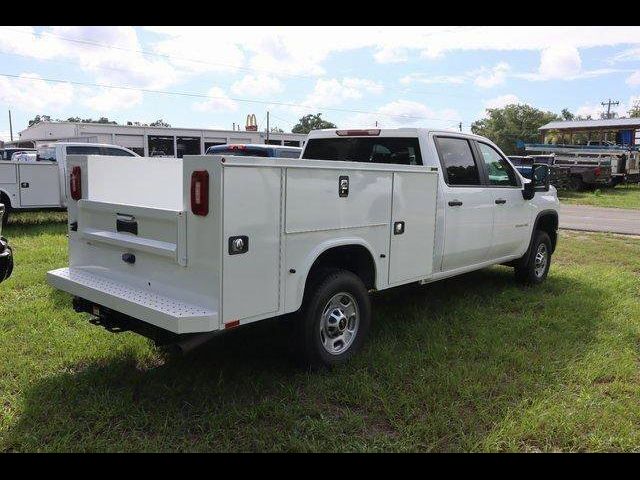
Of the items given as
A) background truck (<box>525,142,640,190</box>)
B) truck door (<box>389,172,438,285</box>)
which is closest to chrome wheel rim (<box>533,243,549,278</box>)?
truck door (<box>389,172,438,285</box>)

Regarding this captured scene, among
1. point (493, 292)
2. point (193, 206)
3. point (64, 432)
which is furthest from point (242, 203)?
point (493, 292)

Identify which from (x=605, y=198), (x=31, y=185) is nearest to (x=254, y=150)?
(x=31, y=185)

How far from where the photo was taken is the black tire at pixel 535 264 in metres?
7.04

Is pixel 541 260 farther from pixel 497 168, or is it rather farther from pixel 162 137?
pixel 162 137

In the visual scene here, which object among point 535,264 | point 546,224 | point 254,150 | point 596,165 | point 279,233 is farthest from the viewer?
point 596,165

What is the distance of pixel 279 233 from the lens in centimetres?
365

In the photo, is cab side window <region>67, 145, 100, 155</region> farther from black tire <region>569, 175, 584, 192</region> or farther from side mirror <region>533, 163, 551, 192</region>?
black tire <region>569, 175, 584, 192</region>

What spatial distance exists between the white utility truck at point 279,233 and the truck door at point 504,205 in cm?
13

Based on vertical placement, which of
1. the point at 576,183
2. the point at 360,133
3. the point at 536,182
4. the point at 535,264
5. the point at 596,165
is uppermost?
the point at 360,133

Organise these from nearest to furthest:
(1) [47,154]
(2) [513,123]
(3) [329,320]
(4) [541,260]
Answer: (3) [329,320], (4) [541,260], (1) [47,154], (2) [513,123]

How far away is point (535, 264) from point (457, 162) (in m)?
2.33

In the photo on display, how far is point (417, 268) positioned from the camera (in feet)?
16.5

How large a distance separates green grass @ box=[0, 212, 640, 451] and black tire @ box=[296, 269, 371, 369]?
0.14m

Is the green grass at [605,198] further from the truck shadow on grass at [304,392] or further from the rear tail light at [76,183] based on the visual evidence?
the rear tail light at [76,183]
